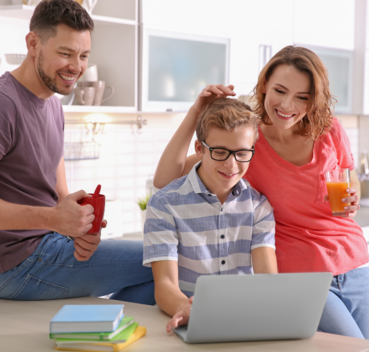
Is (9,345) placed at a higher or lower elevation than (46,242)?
lower

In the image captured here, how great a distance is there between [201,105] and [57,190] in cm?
67

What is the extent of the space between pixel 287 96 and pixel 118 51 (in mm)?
1540

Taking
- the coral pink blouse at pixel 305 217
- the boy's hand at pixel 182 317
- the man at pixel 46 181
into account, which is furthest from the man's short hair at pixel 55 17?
the boy's hand at pixel 182 317

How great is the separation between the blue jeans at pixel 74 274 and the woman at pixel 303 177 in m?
0.29

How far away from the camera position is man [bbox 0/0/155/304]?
1.76 m

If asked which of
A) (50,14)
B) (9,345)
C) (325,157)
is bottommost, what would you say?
(9,345)

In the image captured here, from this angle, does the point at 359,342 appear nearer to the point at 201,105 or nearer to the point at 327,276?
the point at 327,276

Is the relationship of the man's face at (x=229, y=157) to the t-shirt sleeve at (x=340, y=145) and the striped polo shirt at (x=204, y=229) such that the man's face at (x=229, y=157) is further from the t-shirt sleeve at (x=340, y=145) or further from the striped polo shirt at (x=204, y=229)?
the t-shirt sleeve at (x=340, y=145)

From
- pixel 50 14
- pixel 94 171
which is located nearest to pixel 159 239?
pixel 50 14

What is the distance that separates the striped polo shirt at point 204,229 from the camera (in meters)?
1.62

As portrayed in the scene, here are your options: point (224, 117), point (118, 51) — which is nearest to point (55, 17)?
point (224, 117)

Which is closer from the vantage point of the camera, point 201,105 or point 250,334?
point 250,334

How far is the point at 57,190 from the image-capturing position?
82.4 inches

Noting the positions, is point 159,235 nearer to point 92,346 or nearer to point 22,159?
point 92,346
